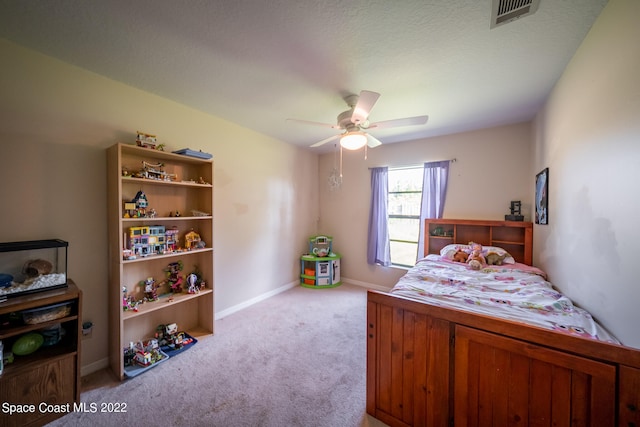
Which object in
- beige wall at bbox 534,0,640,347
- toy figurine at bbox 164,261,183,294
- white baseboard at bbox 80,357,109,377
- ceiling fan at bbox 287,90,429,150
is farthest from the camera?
toy figurine at bbox 164,261,183,294

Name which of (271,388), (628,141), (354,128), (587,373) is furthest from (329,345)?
(628,141)

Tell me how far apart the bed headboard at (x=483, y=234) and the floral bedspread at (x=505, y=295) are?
0.52 meters

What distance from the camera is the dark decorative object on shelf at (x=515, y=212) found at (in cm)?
297

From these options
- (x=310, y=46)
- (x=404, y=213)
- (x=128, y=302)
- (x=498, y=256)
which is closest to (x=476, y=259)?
(x=498, y=256)

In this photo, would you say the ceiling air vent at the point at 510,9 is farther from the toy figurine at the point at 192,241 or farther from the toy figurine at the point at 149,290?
the toy figurine at the point at 149,290

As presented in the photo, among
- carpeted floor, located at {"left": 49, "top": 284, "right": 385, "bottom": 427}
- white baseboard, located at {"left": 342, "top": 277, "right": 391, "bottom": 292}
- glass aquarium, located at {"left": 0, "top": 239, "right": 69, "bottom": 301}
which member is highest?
glass aquarium, located at {"left": 0, "top": 239, "right": 69, "bottom": 301}

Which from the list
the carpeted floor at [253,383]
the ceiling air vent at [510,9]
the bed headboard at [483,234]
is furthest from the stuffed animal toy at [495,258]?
the ceiling air vent at [510,9]

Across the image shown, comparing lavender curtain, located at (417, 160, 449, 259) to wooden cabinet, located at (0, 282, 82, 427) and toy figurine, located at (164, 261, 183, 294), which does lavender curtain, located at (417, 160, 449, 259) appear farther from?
wooden cabinet, located at (0, 282, 82, 427)

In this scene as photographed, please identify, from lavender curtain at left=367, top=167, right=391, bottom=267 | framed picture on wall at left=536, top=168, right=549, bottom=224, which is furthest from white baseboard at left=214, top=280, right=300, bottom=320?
framed picture on wall at left=536, top=168, right=549, bottom=224

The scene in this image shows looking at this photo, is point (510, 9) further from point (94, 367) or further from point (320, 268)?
point (94, 367)

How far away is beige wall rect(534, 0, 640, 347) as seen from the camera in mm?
1085

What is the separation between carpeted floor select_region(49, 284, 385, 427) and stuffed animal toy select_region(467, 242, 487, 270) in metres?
1.46

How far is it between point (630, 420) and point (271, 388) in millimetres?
1895

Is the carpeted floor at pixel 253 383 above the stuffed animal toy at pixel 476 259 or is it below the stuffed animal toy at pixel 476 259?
below
